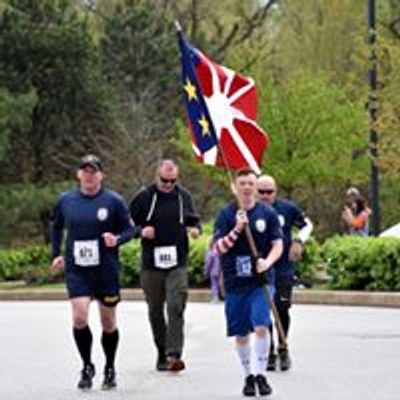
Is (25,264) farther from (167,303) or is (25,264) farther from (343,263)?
(167,303)

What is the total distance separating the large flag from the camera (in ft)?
43.1

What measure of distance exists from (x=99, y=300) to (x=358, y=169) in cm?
2726

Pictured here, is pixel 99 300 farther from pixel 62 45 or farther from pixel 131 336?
pixel 62 45

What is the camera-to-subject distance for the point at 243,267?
1145 cm

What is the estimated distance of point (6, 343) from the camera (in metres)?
16.9

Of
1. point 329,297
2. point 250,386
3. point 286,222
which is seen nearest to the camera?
point 250,386

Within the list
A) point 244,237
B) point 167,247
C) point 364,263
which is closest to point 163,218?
point 167,247

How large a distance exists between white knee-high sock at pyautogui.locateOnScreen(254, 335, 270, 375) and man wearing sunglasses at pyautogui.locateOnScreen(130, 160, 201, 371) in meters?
1.80

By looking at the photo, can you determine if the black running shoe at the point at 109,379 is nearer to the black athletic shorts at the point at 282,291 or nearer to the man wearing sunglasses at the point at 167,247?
the man wearing sunglasses at the point at 167,247

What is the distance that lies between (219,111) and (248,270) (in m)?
3.24

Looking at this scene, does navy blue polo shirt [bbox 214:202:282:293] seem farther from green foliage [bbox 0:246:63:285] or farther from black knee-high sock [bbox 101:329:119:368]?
green foliage [bbox 0:246:63:285]

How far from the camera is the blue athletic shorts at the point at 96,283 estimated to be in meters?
11.9

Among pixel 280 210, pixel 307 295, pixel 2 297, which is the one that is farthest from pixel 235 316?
pixel 2 297

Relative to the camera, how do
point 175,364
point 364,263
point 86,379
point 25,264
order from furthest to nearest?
point 25,264 < point 364,263 < point 175,364 < point 86,379
